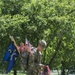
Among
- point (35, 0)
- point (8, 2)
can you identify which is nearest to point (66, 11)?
point (35, 0)

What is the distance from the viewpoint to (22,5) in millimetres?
18281

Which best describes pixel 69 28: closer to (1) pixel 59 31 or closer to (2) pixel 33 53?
(1) pixel 59 31

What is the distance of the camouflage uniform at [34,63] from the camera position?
6.45 m

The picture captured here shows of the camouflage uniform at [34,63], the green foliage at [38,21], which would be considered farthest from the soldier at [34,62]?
the green foliage at [38,21]

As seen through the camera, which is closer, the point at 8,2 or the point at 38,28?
the point at 38,28

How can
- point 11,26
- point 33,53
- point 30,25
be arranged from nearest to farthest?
point 33,53 < point 11,26 < point 30,25

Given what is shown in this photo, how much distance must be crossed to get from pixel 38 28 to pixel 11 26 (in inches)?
72.8

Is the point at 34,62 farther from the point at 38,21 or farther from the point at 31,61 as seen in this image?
the point at 38,21

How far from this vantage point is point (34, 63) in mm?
6520

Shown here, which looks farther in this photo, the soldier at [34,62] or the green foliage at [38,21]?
the green foliage at [38,21]

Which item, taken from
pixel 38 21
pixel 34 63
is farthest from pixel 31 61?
pixel 38 21

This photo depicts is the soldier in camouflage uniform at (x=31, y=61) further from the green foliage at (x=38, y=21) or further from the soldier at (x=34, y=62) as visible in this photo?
the green foliage at (x=38, y=21)

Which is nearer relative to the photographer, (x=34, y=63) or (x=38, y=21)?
(x=34, y=63)

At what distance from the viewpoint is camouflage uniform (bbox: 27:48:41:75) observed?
21.1 ft
